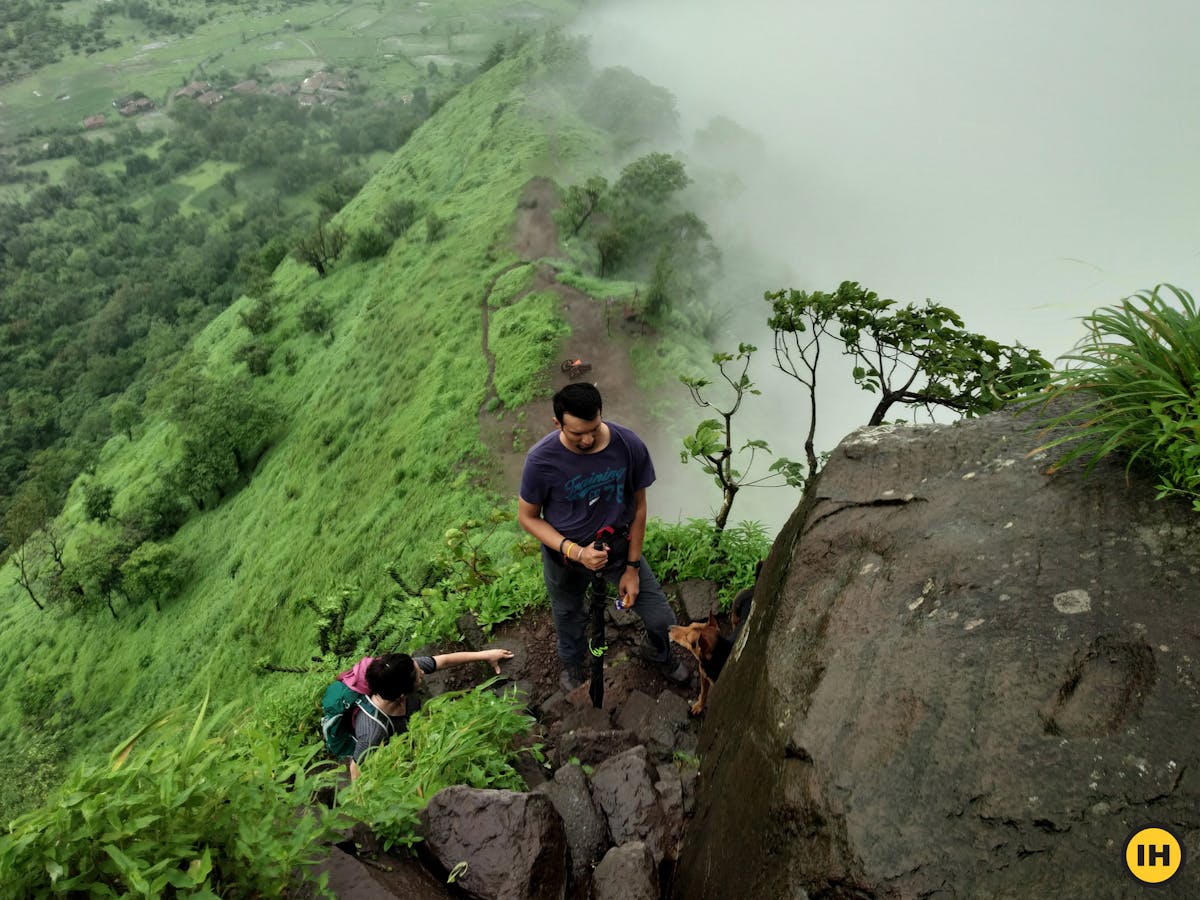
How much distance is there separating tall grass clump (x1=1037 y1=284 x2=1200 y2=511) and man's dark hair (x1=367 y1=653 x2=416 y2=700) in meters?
4.03

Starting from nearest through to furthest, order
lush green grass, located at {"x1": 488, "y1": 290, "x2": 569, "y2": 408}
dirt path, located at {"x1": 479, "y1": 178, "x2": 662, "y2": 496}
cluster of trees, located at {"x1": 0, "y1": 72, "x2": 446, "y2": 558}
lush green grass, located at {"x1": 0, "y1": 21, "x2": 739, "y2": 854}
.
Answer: lush green grass, located at {"x1": 0, "y1": 21, "x2": 739, "y2": 854} < dirt path, located at {"x1": 479, "y1": 178, "x2": 662, "y2": 496} < lush green grass, located at {"x1": 488, "y1": 290, "x2": 569, "y2": 408} < cluster of trees, located at {"x1": 0, "y1": 72, "x2": 446, "y2": 558}

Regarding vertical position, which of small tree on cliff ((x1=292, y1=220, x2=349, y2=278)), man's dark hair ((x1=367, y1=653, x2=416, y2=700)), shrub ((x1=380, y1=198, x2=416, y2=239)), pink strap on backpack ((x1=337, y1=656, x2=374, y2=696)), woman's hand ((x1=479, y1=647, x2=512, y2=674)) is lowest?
woman's hand ((x1=479, y1=647, x2=512, y2=674))

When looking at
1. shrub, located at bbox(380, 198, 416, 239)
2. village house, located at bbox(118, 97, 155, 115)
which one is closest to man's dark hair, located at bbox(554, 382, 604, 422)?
shrub, located at bbox(380, 198, 416, 239)

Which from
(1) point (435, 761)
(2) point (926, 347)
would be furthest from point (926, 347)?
(1) point (435, 761)

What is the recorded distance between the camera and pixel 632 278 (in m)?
28.9

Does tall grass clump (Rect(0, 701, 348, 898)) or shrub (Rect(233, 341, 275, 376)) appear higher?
tall grass clump (Rect(0, 701, 348, 898))

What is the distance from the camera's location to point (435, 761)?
4.01 metres

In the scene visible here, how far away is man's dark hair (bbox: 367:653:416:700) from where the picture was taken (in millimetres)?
4645

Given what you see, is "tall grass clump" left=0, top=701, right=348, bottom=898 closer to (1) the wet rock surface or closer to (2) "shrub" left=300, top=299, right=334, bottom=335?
(1) the wet rock surface

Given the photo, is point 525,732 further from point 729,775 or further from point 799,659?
point 799,659

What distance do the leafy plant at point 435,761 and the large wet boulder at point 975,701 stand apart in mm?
1343

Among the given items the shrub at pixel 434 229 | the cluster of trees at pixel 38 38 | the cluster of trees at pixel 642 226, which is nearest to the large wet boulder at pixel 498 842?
the cluster of trees at pixel 642 226

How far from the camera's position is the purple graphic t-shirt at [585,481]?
15.4 feet

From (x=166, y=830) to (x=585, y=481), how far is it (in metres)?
3.01
